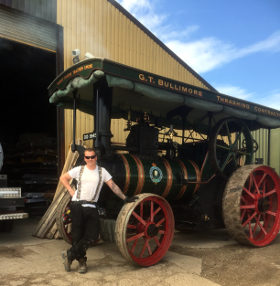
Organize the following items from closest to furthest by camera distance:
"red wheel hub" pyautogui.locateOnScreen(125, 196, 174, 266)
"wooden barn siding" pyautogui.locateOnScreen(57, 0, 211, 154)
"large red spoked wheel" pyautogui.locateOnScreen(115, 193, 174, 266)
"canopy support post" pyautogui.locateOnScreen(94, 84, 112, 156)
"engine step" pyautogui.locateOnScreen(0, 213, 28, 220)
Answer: "large red spoked wheel" pyautogui.locateOnScreen(115, 193, 174, 266) → "red wheel hub" pyautogui.locateOnScreen(125, 196, 174, 266) → "canopy support post" pyautogui.locateOnScreen(94, 84, 112, 156) → "engine step" pyautogui.locateOnScreen(0, 213, 28, 220) → "wooden barn siding" pyautogui.locateOnScreen(57, 0, 211, 154)

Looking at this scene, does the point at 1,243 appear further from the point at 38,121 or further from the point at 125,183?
the point at 38,121

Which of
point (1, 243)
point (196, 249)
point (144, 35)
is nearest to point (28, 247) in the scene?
point (1, 243)

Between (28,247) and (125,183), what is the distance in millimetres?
1659

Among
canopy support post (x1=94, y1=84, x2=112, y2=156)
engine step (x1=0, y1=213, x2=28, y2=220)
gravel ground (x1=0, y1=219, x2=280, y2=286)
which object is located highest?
canopy support post (x1=94, y1=84, x2=112, y2=156)

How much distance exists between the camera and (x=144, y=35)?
880cm

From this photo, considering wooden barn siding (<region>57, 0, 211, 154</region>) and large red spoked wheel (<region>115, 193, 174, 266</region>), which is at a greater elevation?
wooden barn siding (<region>57, 0, 211, 154</region>)

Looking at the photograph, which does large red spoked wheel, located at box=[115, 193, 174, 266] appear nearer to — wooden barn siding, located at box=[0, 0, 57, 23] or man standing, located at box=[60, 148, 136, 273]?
man standing, located at box=[60, 148, 136, 273]

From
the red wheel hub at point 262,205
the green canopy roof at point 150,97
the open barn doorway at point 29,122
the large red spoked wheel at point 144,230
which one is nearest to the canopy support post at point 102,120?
the green canopy roof at point 150,97

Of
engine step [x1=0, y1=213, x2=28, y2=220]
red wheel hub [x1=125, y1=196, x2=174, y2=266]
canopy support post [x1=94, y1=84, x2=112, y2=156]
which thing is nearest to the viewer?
red wheel hub [x1=125, y1=196, x2=174, y2=266]

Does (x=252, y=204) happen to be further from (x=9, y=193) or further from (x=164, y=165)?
(x=9, y=193)

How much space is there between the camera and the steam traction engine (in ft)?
12.1

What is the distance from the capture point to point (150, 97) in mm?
3885

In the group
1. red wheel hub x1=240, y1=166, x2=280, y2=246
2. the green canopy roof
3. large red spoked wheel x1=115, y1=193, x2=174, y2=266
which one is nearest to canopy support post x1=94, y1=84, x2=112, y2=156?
the green canopy roof

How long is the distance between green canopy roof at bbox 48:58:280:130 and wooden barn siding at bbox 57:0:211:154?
263cm
